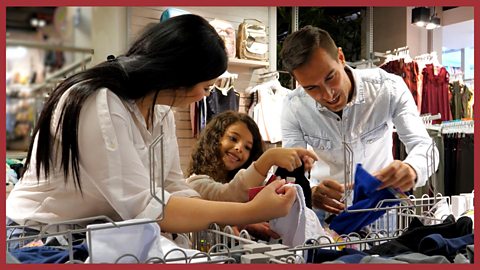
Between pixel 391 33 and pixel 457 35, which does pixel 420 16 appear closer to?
pixel 391 33

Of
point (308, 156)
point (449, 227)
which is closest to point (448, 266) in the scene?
point (449, 227)

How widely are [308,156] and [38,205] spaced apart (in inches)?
24.2

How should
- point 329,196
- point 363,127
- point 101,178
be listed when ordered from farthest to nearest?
point 363,127
point 329,196
point 101,178

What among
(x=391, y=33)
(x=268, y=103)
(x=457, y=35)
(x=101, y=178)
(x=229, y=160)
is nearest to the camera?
(x=101, y=178)

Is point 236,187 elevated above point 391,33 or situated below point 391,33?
below

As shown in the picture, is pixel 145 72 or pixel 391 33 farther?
pixel 391 33

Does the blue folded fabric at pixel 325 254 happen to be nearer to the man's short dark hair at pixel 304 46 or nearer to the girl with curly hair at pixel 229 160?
the girl with curly hair at pixel 229 160

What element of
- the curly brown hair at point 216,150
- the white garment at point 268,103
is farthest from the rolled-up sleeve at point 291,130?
the white garment at point 268,103

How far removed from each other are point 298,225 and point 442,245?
280 millimetres

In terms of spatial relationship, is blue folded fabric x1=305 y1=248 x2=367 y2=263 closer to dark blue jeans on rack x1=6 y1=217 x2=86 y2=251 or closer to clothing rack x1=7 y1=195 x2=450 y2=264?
clothing rack x1=7 y1=195 x2=450 y2=264

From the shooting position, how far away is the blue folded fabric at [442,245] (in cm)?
81

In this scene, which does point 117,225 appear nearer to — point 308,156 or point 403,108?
point 308,156

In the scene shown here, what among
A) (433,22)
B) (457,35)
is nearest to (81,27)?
(433,22)

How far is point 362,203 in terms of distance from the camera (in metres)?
1.06
